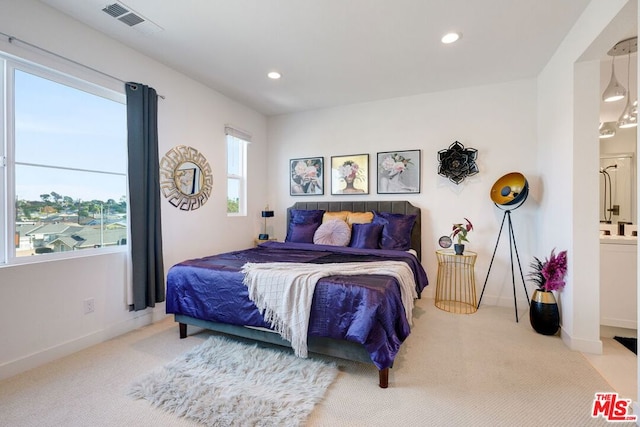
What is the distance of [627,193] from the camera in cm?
343

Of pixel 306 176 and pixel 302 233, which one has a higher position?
pixel 306 176

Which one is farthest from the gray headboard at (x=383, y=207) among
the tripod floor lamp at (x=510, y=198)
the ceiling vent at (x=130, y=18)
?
the ceiling vent at (x=130, y=18)

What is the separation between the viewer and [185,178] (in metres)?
3.24

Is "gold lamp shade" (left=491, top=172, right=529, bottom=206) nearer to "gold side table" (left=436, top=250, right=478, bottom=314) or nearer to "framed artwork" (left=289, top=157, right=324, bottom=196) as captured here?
"gold side table" (left=436, top=250, right=478, bottom=314)

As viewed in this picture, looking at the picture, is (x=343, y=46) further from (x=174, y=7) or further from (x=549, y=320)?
(x=549, y=320)

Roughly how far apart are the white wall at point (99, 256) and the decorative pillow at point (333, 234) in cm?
130

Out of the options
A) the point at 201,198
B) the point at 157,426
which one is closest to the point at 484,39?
the point at 201,198

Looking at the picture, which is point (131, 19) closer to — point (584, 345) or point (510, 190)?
point (510, 190)

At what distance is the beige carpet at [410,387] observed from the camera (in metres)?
1.56

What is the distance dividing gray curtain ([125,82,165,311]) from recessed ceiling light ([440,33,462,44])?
9.20 feet

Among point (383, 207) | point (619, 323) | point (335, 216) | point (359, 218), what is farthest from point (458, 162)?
point (619, 323)

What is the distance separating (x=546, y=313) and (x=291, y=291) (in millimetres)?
2313

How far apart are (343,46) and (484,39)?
1258 millimetres

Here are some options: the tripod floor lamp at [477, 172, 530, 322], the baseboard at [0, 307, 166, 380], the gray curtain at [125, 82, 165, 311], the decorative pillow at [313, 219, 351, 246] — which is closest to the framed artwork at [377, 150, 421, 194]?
the decorative pillow at [313, 219, 351, 246]
